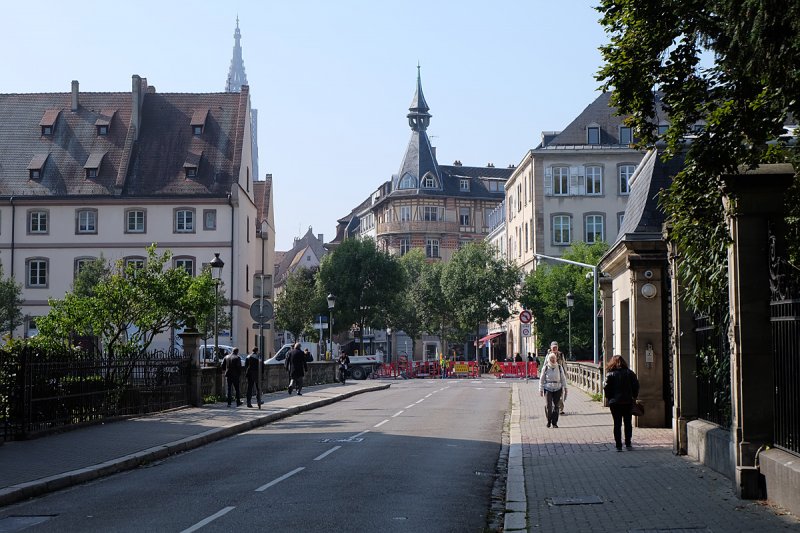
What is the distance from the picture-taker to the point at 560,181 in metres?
80.4

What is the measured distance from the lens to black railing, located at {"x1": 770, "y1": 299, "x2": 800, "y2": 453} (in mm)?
10980

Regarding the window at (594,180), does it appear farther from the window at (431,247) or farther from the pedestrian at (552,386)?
the pedestrian at (552,386)

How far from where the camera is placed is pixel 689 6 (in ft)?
38.6

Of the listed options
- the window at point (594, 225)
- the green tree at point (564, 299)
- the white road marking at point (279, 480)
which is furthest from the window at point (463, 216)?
the white road marking at point (279, 480)

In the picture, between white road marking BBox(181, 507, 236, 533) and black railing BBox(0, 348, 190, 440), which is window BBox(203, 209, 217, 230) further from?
white road marking BBox(181, 507, 236, 533)

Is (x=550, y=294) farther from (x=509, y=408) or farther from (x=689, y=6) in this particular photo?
(x=689, y=6)

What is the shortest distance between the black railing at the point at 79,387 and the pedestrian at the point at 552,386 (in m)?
9.48

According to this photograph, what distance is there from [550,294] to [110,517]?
60005mm

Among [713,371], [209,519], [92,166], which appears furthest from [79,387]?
[92,166]

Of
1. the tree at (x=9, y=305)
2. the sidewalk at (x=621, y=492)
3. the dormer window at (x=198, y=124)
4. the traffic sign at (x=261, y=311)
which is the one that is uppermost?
the dormer window at (x=198, y=124)

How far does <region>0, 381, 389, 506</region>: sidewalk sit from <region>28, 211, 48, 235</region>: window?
4572cm

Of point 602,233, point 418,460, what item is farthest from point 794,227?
point 602,233

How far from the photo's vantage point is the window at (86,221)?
71438mm

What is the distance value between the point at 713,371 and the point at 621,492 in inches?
123
